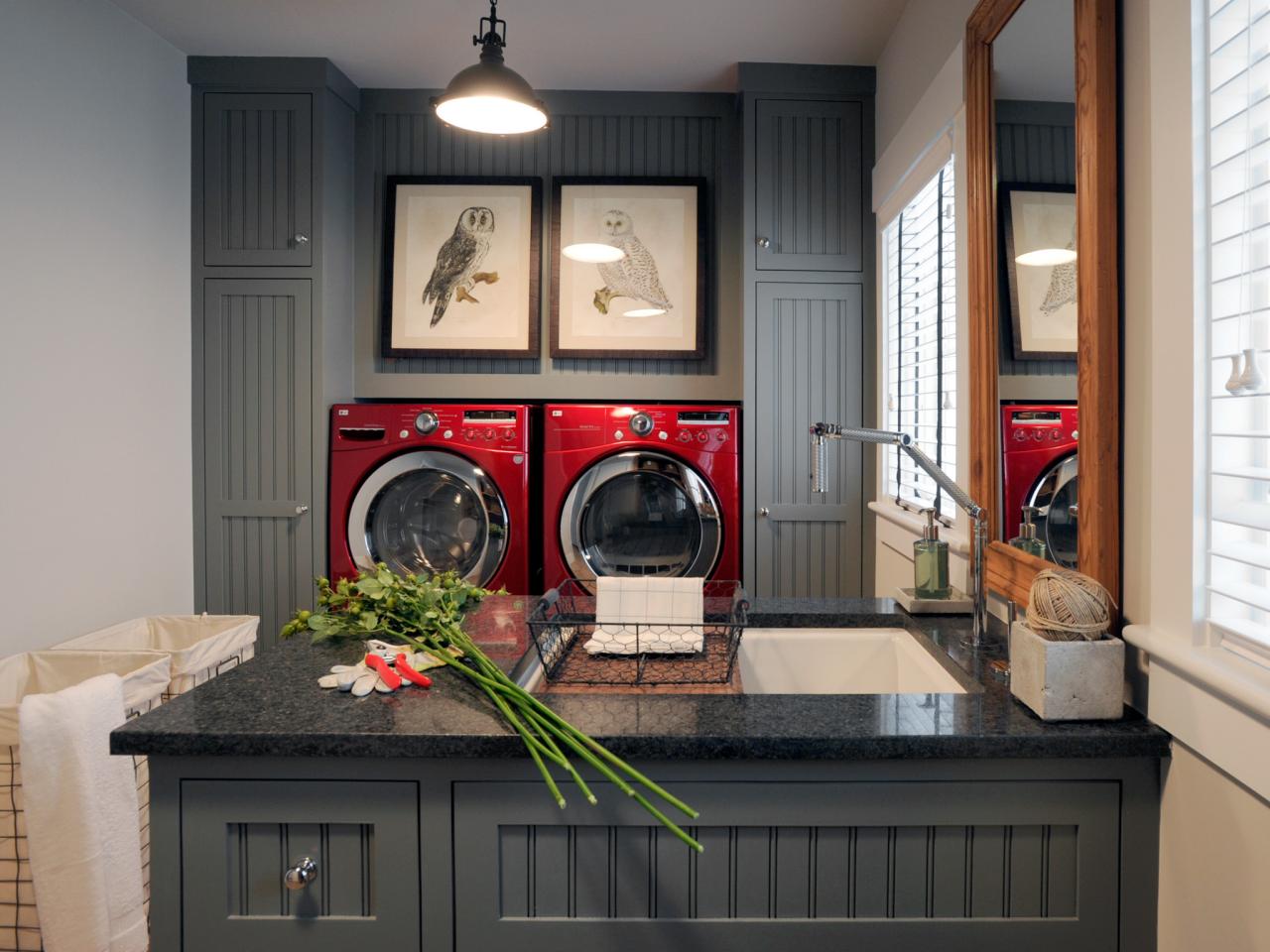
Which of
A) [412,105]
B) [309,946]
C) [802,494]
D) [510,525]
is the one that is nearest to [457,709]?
[309,946]

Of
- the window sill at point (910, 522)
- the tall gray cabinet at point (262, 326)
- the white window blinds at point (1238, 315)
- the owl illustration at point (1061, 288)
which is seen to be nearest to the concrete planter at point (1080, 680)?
the white window blinds at point (1238, 315)

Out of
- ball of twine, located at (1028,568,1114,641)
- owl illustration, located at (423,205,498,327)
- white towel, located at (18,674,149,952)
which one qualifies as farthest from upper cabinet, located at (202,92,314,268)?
ball of twine, located at (1028,568,1114,641)

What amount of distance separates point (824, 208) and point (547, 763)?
269 centimetres

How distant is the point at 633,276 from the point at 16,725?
8.12 ft

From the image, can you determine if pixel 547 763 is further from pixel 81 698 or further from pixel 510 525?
pixel 510 525

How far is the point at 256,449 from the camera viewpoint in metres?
3.34

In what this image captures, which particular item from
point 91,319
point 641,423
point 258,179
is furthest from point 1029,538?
point 258,179

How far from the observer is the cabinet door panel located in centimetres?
331

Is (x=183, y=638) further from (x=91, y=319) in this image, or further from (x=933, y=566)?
(x=933, y=566)

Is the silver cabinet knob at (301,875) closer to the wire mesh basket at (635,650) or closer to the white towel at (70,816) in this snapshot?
the wire mesh basket at (635,650)

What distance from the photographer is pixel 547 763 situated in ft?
3.75

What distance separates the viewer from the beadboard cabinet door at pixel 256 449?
10.9ft

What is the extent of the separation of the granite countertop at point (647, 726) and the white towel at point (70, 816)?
0.83 meters

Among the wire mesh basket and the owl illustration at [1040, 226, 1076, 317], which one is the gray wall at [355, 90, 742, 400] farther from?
the owl illustration at [1040, 226, 1076, 317]
